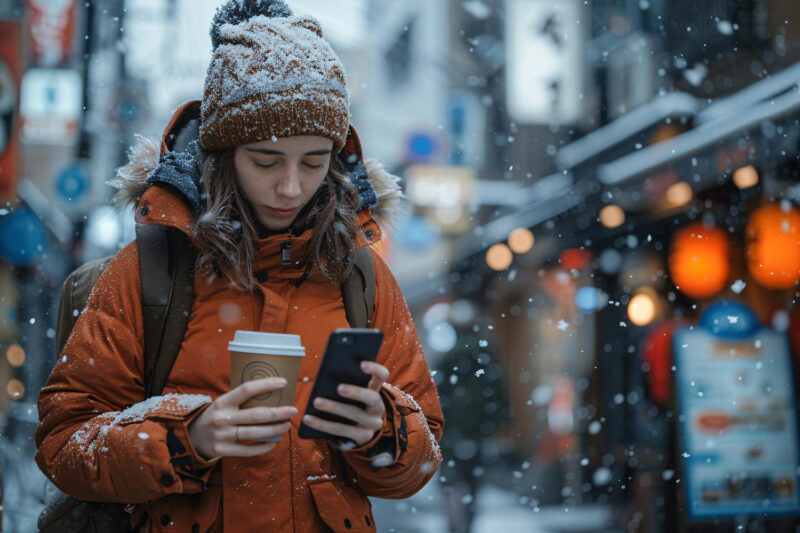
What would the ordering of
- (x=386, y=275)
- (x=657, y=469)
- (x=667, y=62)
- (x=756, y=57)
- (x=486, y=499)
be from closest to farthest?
(x=386, y=275)
(x=657, y=469)
(x=756, y=57)
(x=667, y=62)
(x=486, y=499)

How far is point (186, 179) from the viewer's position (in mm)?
1883

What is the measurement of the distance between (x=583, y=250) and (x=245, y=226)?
9698mm

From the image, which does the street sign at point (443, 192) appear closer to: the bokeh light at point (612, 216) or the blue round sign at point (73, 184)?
the bokeh light at point (612, 216)

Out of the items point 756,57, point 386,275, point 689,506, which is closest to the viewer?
point 386,275

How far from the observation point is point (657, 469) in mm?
6281

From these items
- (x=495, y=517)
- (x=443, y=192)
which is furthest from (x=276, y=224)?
(x=443, y=192)

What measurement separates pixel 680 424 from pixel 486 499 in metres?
5.27

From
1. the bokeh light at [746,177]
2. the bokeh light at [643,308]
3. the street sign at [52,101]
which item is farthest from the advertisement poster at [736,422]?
the street sign at [52,101]

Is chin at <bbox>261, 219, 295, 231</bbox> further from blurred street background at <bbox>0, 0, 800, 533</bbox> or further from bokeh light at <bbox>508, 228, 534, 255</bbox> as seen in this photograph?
bokeh light at <bbox>508, 228, 534, 255</bbox>

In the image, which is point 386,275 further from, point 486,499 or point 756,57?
point 486,499

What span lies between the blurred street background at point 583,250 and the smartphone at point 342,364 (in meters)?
0.85

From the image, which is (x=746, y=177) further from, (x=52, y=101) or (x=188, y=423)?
(x=52, y=101)

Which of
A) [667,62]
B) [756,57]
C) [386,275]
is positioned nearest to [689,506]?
[386,275]

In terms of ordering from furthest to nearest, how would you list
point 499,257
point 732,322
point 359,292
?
point 499,257 < point 732,322 < point 359,292
